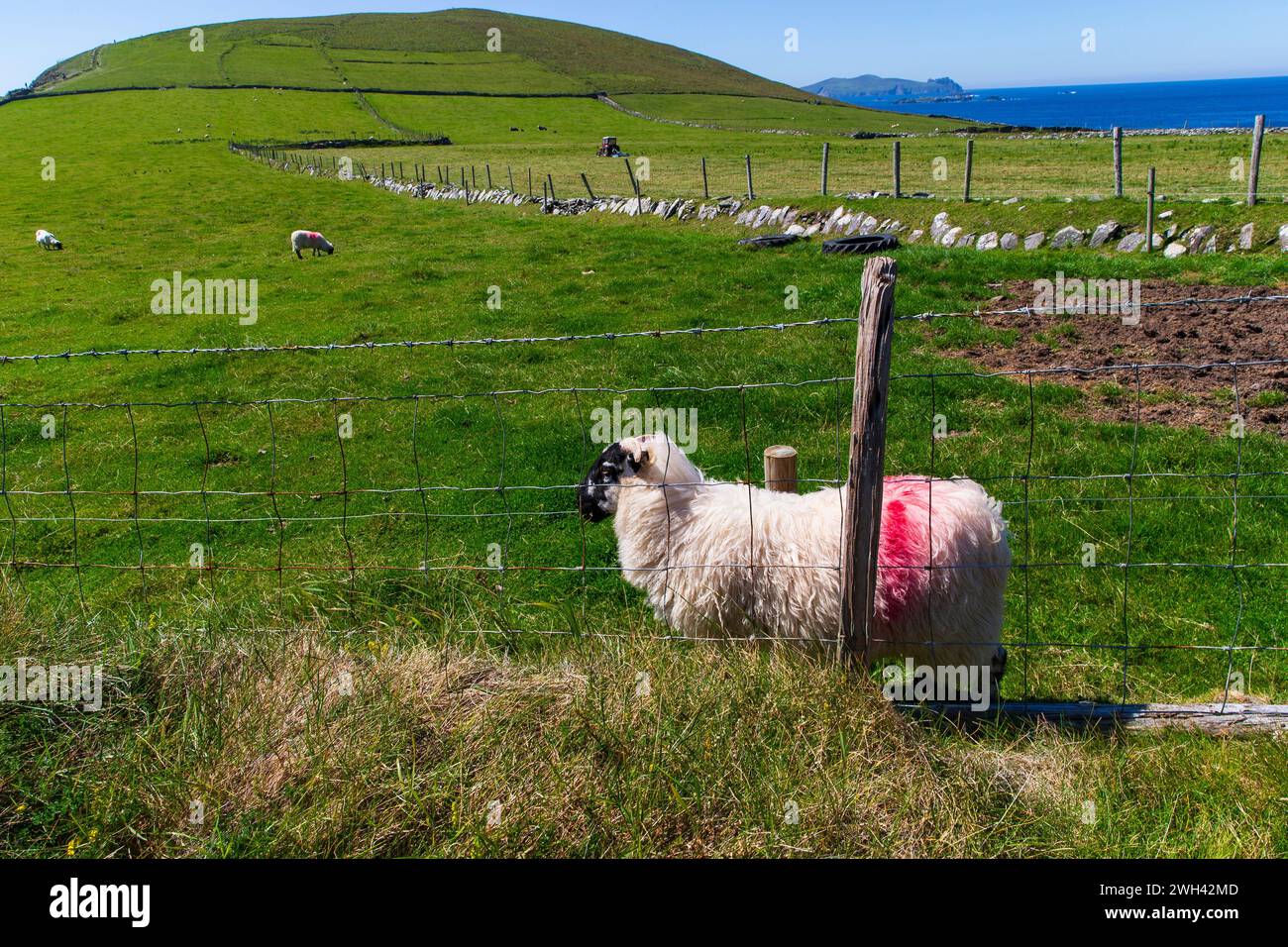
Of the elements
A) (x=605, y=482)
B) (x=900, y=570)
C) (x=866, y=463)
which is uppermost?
(x=866, y=463)

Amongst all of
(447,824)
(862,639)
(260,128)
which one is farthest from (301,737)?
(260,128)

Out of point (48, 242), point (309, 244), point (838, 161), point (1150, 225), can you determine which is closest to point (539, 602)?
point (1150, 225)

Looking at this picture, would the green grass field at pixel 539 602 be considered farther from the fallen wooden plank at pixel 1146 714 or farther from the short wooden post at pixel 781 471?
the short wooden post at pixel 781 471

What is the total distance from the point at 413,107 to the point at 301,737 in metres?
93.8

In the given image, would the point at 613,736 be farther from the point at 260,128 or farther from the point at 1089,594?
the point at 260,128

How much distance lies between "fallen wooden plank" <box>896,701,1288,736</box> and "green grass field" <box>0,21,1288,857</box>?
121mm

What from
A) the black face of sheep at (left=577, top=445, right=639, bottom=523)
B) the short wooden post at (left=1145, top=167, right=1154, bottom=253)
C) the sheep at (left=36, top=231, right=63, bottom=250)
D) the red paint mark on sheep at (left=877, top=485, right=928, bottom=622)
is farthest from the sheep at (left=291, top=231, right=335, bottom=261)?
the red paint mark on sheep at (left=877, top=485, right=928, bottom=622)

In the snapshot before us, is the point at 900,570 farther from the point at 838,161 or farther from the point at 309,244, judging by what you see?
the point at 838,161

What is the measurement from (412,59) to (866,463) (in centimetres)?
13495

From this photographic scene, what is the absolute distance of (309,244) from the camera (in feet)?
80.9

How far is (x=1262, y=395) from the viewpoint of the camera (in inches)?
371

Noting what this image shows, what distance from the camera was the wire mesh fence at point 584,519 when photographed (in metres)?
5.55

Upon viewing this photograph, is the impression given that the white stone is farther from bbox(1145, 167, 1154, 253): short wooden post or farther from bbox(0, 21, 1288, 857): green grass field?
bbox(1145, 167, 1154, 253): short wooden post
